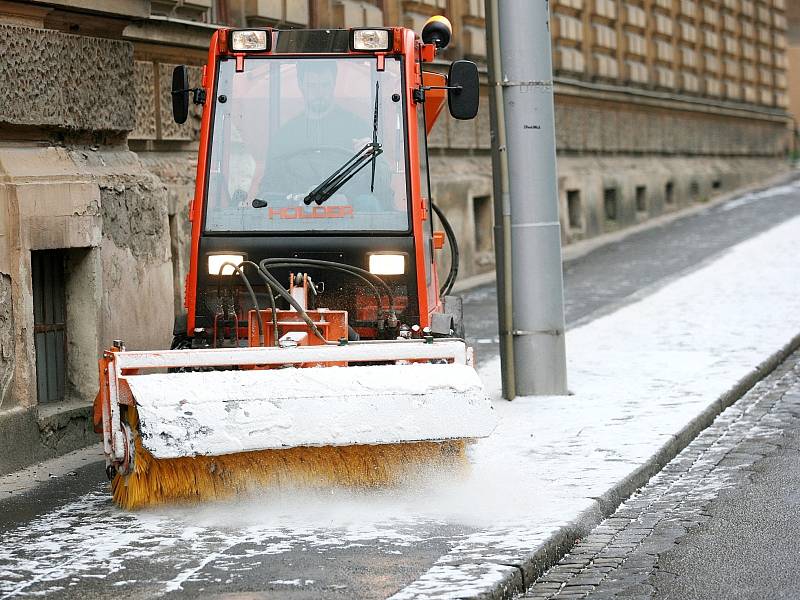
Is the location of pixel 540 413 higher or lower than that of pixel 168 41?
lower

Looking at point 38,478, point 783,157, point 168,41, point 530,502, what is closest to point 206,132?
point 38,478

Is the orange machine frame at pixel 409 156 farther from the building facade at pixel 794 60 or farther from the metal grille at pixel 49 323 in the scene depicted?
the building facade at pixel 794 60

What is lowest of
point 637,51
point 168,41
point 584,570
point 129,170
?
point 584,570

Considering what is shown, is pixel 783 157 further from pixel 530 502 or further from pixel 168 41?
pixel 530 502

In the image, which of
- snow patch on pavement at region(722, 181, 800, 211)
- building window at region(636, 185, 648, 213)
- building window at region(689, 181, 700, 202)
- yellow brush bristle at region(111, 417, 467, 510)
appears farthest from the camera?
building window at region(689, 181, 700, 202)

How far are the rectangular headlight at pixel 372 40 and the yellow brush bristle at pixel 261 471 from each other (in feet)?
7.99

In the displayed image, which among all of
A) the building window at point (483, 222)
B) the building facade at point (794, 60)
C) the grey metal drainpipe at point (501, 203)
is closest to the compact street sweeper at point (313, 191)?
the grey metal drainpipe at point (501, 203)

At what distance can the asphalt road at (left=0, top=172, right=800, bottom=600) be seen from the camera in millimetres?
5695

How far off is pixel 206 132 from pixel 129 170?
1.80 meters

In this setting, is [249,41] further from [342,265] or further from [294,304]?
[294,304]

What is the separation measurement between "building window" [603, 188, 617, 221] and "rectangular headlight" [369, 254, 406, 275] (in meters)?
17.1

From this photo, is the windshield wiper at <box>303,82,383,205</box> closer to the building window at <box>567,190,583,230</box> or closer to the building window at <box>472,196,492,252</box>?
the building window at <box>472,196,492,252</box>

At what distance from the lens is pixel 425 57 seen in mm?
8750

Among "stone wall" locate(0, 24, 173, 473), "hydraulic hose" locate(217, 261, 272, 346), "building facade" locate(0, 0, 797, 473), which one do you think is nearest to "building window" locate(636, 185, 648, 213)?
"building facade" locate(0, 0, 797, 473)
